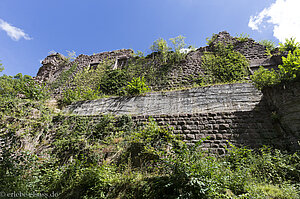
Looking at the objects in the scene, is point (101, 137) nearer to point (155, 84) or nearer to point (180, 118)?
point (180, 118)

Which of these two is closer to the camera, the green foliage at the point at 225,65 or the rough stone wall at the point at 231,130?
the rough stone wall at the point at 231,130

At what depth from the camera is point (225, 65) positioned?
8.66 meters

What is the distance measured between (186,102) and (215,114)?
1274 mm

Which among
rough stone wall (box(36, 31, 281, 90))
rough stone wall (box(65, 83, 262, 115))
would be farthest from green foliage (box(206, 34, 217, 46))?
rough stone wall (box(65, 83, 262, 115))

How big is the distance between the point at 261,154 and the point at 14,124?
8798mm

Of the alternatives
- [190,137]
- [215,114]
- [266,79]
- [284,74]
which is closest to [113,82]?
[190,137]

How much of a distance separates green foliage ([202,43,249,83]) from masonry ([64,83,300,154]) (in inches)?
107

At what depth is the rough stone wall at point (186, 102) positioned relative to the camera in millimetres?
5461

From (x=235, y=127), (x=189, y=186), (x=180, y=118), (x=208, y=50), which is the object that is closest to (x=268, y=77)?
(x=235, y=127)

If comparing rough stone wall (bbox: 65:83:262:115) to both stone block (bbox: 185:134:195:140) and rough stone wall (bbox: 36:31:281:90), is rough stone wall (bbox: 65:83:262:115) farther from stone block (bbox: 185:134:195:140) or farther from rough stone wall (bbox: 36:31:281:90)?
rough stone wall (bbox: 36:31:281:90)

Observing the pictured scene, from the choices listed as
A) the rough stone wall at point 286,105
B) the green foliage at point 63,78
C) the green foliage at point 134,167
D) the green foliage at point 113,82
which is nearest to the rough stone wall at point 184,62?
the green foliage at point 63,78

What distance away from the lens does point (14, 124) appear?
560cm

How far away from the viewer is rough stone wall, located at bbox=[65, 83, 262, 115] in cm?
546

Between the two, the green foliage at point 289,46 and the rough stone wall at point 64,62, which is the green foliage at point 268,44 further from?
the rough stone wall at point 64,62
